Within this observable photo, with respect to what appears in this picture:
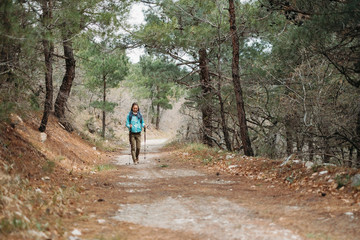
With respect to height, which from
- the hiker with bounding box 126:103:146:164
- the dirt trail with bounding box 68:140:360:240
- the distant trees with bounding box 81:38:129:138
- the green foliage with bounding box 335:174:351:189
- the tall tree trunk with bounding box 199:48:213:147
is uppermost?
the distant trees with bounding box 81:38:129:138

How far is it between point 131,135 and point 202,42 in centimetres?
459

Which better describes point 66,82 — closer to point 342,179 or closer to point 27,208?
point 27,208

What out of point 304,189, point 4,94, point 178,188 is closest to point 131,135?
point 178,188

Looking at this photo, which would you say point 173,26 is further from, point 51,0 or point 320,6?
point 320,6

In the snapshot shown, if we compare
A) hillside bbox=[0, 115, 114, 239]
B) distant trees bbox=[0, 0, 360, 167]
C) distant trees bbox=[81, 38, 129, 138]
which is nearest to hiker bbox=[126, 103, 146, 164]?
distant trees bbox=[0, 0, 360, 167]

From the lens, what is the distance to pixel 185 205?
468 cm

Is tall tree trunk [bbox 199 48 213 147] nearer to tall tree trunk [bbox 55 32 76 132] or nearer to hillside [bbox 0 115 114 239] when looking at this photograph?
→ tall tree trunk [bbox 55 32 76 132]

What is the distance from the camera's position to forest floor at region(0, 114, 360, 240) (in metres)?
3.30

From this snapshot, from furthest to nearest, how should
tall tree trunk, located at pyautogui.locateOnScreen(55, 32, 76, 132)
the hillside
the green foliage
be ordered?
tall tree trunk, located at pyautogui.locateOnScreen(55, 32, 76, 132)
the green foliage
the hillside

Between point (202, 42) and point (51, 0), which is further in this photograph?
point (202, 42)

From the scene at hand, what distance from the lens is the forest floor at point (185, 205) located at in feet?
10.8

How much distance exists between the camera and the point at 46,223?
3.15 metres

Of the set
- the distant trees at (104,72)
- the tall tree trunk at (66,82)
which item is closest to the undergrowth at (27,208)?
the tall tree trunk at (66,82)

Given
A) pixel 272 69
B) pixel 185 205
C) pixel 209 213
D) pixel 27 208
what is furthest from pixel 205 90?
pixel 27 208
